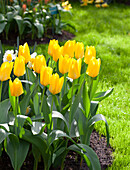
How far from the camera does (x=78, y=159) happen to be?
2213mm

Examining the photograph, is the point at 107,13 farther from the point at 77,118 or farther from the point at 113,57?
the point at 77,118

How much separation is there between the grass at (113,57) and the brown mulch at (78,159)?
2.5 inches

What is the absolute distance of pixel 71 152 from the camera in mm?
2262

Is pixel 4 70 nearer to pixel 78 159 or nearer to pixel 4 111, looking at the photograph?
pixel 4 111

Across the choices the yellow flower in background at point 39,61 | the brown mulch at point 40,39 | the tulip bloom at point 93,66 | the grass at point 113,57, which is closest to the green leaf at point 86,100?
the tulip bloom at point 93,66

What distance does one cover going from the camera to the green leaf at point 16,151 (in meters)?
1.74

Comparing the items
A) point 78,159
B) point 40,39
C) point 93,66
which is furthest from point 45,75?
point 40,39

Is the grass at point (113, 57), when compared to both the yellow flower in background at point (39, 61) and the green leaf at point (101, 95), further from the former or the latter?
the yellow flower in background at point (39, 61)

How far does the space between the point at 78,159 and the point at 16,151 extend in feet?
2.10

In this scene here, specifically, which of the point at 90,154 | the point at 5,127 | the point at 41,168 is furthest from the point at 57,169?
the point at 5,127

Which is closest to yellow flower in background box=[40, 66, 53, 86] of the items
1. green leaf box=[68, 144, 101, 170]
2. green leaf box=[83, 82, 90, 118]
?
green leaf box=[83, 82, 90, 118]

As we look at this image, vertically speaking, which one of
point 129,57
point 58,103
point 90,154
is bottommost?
point 129,57

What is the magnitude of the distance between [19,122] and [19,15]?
3.20 m

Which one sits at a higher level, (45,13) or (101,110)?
(45,13)
